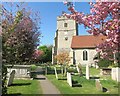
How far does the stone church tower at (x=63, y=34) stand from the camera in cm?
7138

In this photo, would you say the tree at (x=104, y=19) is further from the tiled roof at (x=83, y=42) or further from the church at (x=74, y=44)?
the tiled roof at (x=83, y=42)

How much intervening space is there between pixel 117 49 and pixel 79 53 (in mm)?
55495

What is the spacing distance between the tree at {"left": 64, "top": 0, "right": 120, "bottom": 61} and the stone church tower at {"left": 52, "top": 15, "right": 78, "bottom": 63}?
6327cm

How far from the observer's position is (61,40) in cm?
7275

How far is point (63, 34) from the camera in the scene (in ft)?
239

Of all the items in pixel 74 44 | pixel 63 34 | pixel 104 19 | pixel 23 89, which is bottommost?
pixel 23 89

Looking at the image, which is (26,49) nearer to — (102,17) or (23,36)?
(23,36)

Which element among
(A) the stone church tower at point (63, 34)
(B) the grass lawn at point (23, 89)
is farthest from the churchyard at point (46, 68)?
(A) the stone church tower at point (63, 34)

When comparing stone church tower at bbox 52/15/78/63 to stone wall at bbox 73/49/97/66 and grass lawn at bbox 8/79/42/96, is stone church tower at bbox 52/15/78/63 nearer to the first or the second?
stone wall at bbox 73/49/97/66

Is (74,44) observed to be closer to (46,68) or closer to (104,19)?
(46,68)

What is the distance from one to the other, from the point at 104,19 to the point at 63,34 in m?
66.1

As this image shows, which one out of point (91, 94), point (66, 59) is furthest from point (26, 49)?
point (91, 94)

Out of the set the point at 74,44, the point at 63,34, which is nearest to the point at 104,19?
the point at 74,44

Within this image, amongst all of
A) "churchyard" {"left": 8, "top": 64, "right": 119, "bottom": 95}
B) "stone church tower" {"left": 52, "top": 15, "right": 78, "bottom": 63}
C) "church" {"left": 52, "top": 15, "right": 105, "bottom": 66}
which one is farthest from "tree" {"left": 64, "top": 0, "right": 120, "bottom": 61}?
"stone church tower" {"left": 52, "top": 15, "right": 78, "bottom": 63}
